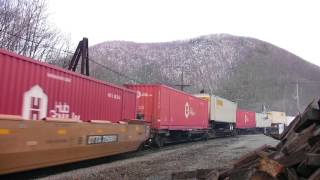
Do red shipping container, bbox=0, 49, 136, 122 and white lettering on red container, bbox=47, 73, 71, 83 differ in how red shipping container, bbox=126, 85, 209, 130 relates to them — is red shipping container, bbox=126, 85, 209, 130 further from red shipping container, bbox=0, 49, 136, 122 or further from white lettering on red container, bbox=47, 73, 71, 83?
white lettering on red container, bbox=47, 73, 71, 83

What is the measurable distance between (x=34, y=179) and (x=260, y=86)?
135308 millimetres

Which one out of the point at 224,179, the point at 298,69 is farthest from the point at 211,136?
the point at 298,69

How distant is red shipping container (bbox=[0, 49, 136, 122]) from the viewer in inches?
469

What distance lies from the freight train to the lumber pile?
5.18m

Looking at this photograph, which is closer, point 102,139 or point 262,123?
point 102,139

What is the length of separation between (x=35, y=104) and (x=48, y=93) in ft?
2.39

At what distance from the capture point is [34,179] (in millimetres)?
12125

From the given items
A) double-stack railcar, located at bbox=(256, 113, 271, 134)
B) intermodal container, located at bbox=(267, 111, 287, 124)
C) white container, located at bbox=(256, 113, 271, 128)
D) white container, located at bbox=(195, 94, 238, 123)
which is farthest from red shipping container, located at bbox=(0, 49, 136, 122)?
intermodal container, located at bbox=(267, 111, 287, 124)

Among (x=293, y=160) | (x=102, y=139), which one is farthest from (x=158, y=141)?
(x=293, y=160)

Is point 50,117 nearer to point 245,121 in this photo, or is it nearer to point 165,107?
point 165,107

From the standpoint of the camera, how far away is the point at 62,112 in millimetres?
14625

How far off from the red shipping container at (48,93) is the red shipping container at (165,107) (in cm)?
532

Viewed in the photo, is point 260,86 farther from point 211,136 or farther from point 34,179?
point 34,179

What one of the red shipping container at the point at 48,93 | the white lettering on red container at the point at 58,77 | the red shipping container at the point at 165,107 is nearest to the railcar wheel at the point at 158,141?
the red shipping container at the point at 165,107
